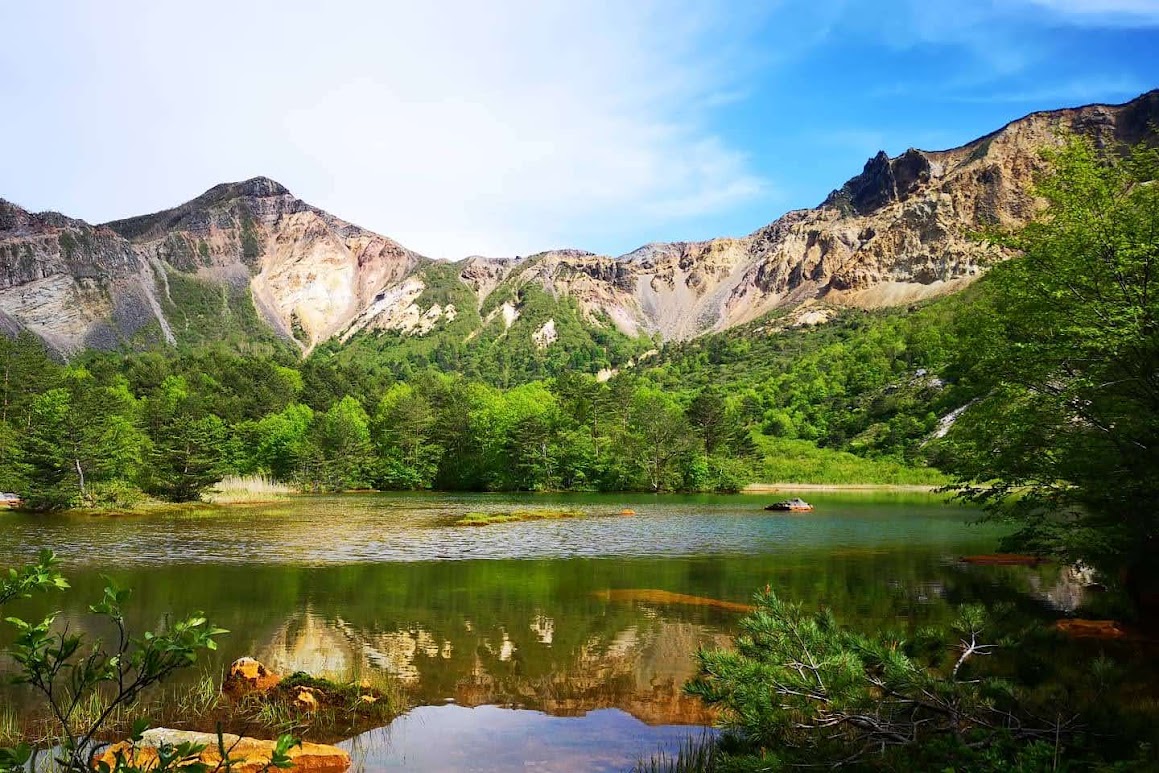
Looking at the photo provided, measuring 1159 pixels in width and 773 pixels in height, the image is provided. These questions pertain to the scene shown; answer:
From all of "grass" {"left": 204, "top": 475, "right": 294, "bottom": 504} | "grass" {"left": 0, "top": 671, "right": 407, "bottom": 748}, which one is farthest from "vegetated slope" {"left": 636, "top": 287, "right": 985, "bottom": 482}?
"grass" {"left": 0, "top": 671, "right": 407, "bottom": 748}

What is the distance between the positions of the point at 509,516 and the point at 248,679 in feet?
127

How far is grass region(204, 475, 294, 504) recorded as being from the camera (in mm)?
62188

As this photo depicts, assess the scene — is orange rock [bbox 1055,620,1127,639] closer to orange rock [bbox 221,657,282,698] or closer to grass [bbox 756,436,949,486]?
orange rock [bbox 221,657,282,698]

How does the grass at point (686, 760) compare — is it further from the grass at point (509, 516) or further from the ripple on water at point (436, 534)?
the grass at point (509, 516)

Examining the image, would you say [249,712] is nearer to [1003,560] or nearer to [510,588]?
[510,588]

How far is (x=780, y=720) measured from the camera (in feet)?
23.6

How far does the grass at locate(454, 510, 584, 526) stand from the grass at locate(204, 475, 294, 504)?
23990 mm

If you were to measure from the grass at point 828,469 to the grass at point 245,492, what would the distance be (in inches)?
2348

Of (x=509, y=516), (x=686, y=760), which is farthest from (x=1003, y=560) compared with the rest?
(x=509, y=516)

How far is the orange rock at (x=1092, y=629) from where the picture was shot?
1617 centimetres

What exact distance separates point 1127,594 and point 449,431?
84966mm

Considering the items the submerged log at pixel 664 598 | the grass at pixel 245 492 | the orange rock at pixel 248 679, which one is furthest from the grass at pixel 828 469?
the orange rock at pixel 248 679

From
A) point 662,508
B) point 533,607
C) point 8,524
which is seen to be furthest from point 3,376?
point 533,607

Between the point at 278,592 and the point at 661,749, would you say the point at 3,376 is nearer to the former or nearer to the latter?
the point at 278,592
